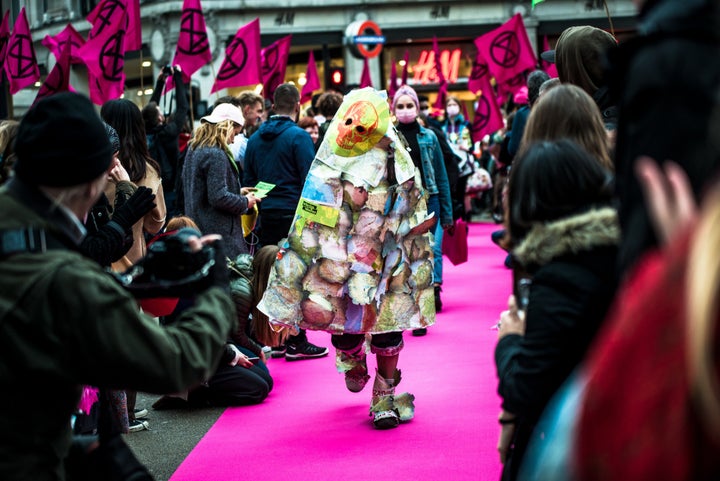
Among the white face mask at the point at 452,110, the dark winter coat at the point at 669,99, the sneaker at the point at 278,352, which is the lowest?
the sneaker at the point at 278,352

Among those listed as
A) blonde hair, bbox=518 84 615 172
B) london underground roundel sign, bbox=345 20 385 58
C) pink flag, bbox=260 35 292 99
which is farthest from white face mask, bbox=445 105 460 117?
blonde hair, bbox=518 84 615 172

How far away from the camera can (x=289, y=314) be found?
6.38m

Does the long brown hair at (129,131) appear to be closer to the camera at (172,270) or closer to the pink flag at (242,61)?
the camera at (172,270)

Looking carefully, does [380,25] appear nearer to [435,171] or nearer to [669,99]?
[435,171]

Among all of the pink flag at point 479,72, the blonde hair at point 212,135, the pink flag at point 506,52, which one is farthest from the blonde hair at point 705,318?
the pink flag at point 479,72

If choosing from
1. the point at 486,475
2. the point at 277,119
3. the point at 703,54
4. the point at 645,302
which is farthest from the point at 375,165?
the point at 645,302

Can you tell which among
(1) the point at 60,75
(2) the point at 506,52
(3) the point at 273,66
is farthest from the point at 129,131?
(2) the point at 506,52

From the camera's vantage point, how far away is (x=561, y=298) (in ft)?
8.94

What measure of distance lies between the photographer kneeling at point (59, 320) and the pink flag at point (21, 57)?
1185 centimetres

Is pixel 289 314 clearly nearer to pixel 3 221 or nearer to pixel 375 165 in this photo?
pixel 375 165

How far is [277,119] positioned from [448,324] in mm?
2550

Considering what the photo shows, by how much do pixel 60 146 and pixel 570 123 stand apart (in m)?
1.78

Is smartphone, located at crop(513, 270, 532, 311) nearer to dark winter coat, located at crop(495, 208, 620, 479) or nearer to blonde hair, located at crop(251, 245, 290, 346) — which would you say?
dark winter coat, located at crop(495, 208, 620, 479)

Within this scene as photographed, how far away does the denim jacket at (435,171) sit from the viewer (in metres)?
9.22
